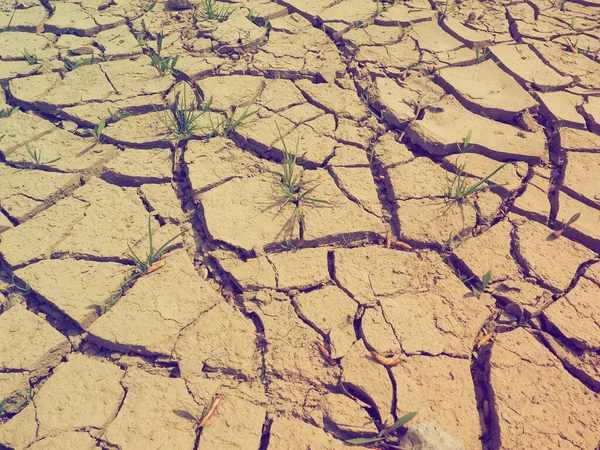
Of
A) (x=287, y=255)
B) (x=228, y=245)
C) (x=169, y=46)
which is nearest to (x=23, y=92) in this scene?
(x=169, y=46)

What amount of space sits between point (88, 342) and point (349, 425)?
0.95m

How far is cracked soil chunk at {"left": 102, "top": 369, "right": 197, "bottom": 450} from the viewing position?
4.77 feet

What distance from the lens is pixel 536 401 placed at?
5.00ft

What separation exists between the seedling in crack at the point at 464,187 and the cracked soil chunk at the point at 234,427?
1.19m

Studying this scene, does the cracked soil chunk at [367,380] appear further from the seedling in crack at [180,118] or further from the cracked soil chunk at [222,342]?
the seedling in crack at [180,118]

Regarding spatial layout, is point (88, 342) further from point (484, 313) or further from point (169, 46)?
point (169, 46)

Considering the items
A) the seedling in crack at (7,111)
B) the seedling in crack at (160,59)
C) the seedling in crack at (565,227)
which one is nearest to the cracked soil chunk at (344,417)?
the seedling in crack at (565,227)

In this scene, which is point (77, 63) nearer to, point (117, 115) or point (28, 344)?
point (117, 115)

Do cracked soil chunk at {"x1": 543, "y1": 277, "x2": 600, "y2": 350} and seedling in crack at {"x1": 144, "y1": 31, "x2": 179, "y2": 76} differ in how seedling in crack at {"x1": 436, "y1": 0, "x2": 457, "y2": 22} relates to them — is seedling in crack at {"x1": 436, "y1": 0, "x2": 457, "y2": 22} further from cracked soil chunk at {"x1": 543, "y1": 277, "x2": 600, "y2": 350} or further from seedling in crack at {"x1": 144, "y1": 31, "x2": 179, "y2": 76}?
cracked soil chunk at {"x1": 543, "y1": 277, "x2": 600, "y2": 350}

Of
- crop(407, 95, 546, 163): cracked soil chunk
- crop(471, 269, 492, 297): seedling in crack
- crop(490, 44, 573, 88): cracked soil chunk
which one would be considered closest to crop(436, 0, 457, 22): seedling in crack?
crop(490, 44, 573, 88): cracked soil chunk

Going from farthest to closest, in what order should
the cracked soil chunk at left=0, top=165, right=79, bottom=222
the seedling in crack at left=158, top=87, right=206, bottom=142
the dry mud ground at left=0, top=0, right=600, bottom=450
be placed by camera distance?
the seedling in crack at left=158, top=87, right=206, bottom=142 < the cracked soil chunk at left=0, top=165, right=79, bottom=222 < the dry mud ground at left=0, top=0, right=600, bottom=450

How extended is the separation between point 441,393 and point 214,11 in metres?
2.62

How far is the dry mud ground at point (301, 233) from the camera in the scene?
1.53m

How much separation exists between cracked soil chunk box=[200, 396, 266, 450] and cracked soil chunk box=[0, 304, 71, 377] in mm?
601
